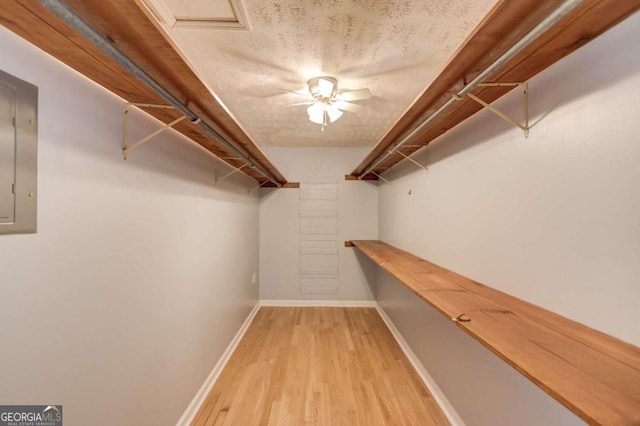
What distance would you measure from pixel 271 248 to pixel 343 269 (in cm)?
111

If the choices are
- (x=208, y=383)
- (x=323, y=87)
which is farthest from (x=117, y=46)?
(x=208, y=383)

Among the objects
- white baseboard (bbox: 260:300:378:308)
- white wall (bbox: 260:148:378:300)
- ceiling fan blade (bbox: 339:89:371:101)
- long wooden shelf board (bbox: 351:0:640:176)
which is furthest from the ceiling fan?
white baseboard (bbox: 260:300:378:308)

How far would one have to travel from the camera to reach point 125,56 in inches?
29.9

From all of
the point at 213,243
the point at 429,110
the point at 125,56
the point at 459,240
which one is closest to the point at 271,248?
the point at 213,243

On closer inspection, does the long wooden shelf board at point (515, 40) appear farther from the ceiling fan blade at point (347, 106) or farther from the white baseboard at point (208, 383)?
the white baseboard at point (208, 383)

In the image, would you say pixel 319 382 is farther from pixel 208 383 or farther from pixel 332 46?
pixel 332 46

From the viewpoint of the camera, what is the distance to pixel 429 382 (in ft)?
6.84

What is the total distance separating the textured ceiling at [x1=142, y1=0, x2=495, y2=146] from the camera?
1250mm

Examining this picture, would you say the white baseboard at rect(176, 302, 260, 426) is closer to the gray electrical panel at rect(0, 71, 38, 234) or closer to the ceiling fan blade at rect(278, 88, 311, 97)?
the gray electrical panel at rect(0, 71, 38, 234)

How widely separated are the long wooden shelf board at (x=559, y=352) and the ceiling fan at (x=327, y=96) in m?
1.44

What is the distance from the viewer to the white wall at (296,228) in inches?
158

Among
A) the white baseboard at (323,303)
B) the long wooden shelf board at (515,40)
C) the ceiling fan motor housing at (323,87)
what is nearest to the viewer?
the long wooden shelf board at (515,40)

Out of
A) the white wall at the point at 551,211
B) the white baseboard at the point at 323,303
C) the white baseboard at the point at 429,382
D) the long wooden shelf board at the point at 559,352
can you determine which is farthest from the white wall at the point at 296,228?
the long wooden shelf board at the point at 559,352

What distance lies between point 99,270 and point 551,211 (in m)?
1.72
